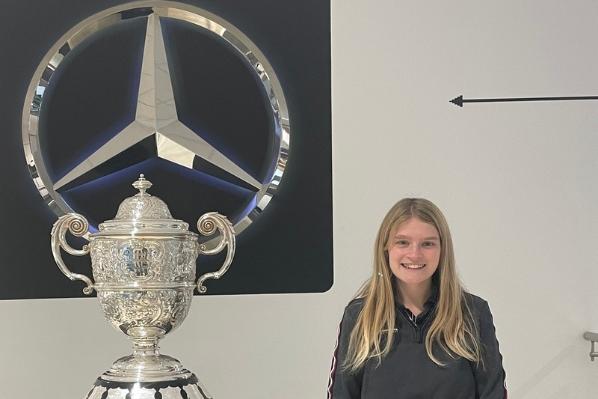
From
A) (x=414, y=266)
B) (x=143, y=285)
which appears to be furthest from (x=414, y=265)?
(x=143, y=285)

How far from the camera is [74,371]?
2555 millimetres

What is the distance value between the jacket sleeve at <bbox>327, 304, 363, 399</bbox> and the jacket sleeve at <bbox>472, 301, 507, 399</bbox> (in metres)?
0.23

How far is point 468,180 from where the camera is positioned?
272 centimetres

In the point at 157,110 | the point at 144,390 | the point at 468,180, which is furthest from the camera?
the point at 468,180

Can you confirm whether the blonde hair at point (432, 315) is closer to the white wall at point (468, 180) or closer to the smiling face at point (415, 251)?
the smiling face at point (415, 251)

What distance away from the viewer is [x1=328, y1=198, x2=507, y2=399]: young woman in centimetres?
176

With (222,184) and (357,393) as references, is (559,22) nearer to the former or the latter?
(222,184)

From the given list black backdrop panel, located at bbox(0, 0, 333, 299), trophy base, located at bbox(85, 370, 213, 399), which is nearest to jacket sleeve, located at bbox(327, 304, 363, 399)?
trophy base, located at bbox(85, 370, 213, 399)

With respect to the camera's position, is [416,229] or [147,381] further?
[147,381]

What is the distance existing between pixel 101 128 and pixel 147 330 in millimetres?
740

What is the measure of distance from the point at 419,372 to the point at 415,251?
9.1 inches

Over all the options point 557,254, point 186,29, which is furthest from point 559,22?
point 186,29

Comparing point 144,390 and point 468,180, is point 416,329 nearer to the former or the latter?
point 144,390

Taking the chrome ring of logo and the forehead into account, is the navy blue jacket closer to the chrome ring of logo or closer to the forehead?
the forehead
